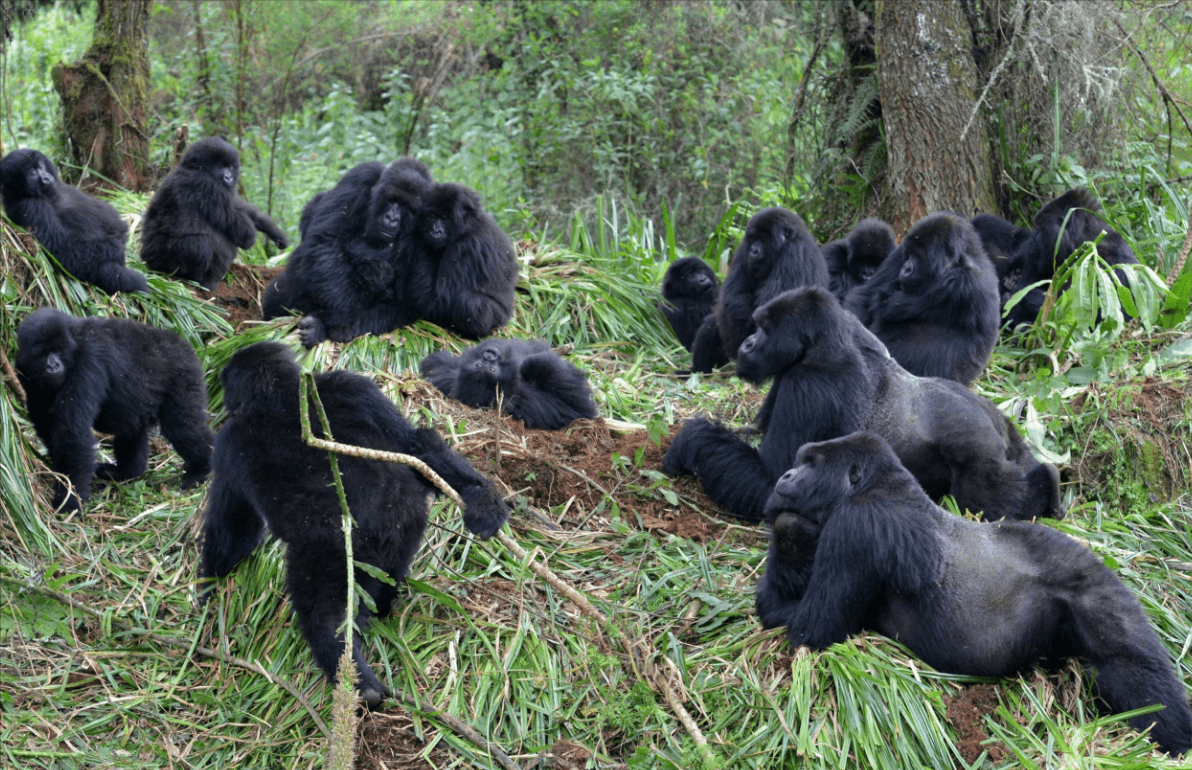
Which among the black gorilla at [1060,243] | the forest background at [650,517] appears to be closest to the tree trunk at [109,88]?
the forest background at [650,517]

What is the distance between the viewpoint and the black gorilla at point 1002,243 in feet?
25.1

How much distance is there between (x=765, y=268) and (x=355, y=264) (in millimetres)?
2765

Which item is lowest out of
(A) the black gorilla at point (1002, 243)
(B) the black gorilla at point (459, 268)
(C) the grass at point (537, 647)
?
(C) the grass at point (537, 647)

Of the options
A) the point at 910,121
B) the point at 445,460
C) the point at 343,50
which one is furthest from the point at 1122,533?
the point at 343,50

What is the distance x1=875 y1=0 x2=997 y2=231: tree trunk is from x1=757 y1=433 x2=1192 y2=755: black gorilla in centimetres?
477

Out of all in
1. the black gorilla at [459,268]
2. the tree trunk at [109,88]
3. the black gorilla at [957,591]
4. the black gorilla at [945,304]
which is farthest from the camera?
the tree trunk at [109,88]

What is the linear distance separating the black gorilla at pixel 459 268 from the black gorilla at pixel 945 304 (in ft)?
8.57

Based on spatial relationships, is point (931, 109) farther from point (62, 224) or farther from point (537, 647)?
point (62, 224)

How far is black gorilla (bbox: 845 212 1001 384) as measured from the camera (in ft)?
20.0

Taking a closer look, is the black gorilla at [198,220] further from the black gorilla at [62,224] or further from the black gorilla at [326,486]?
the black gorilla at [326,486]

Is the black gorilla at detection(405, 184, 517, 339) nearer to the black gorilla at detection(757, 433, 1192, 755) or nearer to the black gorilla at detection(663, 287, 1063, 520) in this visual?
the black gorilla at detection(663, 287, 1063, 520)

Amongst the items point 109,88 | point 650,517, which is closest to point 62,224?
point 109,88

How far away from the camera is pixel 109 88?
8.86 m

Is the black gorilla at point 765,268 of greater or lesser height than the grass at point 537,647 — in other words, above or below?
above
